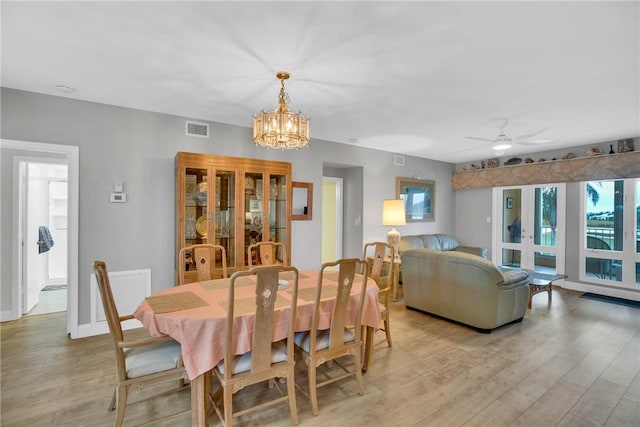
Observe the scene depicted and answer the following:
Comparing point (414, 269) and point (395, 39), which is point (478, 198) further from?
point (395, 39)

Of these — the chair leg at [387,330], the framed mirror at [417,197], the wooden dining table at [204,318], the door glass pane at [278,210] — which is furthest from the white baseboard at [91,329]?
the framed mirror at [417,197]

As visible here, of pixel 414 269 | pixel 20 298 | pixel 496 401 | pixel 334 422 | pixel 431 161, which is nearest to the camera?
pixel 334 422

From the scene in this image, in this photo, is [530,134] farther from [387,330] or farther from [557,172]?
[387,330]

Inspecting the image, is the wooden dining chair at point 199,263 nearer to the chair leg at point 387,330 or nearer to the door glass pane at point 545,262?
the chair leg at point 387,330

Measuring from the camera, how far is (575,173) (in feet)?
17.2

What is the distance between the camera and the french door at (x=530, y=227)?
561cm

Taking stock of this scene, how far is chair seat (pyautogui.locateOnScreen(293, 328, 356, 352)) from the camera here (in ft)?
7.21

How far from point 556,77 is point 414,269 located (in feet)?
8.26

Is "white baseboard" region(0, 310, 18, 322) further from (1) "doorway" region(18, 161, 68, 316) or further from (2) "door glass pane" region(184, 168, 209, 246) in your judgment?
(2) "door glass pane" region(184, 168, 209, 246)

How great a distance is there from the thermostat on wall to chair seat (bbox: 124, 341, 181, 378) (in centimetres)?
196

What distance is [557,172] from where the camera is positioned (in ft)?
17.9

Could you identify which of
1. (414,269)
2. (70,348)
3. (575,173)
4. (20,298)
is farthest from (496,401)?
(20,298)

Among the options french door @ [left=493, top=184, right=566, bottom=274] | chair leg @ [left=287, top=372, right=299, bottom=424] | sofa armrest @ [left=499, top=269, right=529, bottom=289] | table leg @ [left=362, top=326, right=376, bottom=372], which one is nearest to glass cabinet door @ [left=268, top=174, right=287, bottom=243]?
table leg @ [left=362, top=326, right=376, bottom=372]

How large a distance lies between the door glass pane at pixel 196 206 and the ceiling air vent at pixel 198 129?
2.06 feet
